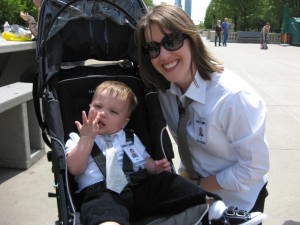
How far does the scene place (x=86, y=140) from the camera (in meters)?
2.34

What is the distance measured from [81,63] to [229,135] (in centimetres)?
156

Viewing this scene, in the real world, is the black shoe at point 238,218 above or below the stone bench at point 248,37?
below

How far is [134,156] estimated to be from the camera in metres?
2.55

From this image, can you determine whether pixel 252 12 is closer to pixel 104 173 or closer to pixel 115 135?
pixel 115 135

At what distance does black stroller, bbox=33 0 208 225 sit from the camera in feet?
8.74

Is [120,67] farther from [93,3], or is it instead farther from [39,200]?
[39,200]

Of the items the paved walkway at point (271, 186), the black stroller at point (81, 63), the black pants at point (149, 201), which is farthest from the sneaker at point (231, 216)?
the paved walkway at point (271, 186)

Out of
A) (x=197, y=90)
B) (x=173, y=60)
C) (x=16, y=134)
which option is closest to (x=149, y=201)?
(x=197, y=90)

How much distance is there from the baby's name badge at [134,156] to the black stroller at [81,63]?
0.13 m

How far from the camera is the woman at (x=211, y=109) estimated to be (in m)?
2.26

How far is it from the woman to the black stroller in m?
0.27

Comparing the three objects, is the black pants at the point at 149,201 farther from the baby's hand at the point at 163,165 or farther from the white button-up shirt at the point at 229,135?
the white button-up shirt at the point at 229,135

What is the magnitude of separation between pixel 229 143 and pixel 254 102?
0.29m

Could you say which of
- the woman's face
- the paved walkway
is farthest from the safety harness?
the paved walkway
